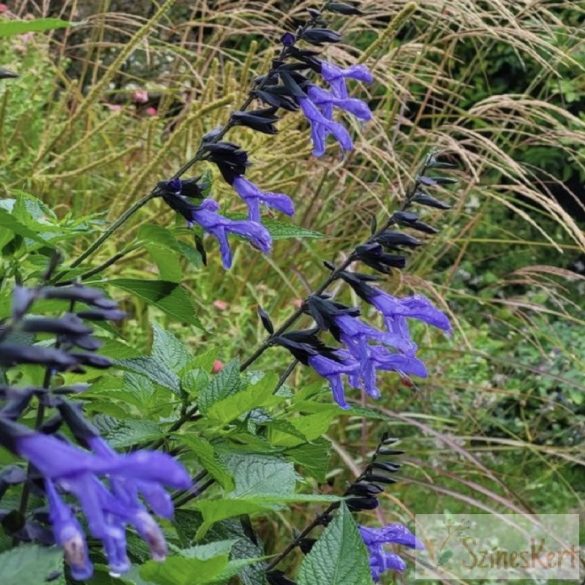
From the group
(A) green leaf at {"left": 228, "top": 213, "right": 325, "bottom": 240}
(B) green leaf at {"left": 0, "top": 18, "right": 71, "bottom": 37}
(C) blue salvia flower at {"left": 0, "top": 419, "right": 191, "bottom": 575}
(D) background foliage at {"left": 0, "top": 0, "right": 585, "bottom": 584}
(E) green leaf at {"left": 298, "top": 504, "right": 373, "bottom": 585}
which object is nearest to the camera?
(C) blue salvia flower at {"left": 0, "top": 419, "right": 191, "bottom": 575}

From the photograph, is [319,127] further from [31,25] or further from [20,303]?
[20,303]

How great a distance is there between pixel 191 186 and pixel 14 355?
0.71 m

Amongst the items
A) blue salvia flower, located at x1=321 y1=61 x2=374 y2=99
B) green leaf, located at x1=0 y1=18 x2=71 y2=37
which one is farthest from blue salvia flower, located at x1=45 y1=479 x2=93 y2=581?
blue salvia flower, located at x1=321 y1=61 x2=374 y2=99

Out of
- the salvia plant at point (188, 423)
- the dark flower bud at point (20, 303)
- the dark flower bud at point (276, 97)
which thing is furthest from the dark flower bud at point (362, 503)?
the dark flower bud at point (20, 303)

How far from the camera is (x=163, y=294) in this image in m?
1.15

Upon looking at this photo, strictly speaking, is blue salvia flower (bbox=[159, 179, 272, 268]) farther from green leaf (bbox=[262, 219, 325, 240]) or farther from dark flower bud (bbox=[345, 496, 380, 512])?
dark flower bud (bbox=[345, 496, 380, 512])

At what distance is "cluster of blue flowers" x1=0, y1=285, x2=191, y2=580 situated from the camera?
534 millimetres

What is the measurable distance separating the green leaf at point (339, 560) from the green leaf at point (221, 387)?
0.21 m

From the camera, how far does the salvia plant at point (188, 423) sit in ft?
1.88

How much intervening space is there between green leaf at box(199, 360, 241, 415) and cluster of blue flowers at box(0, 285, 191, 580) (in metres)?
0.33

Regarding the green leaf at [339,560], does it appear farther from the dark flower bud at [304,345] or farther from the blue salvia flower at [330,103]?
the blue salvia flower at [330,103]

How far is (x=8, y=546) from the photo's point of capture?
2.70 feet

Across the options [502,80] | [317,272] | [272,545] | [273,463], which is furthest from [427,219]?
[502,80]

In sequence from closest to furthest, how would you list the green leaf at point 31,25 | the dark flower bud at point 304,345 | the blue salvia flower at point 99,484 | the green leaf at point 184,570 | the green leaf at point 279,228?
the blue salvia flower at point 99,484 < the green leaf at point 184,570 < the green leaf at point 31,25 < the dark flower bud at point 304,345 < the green leaf at point 279,228
